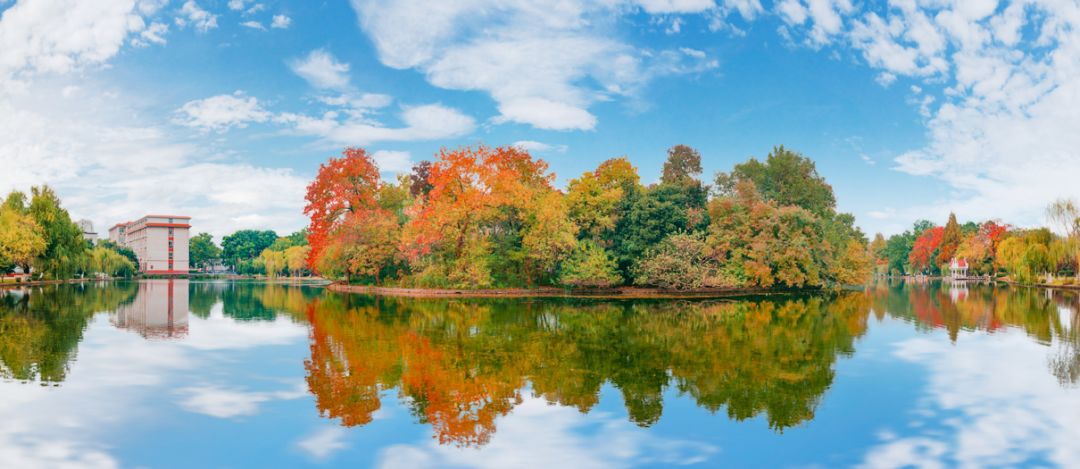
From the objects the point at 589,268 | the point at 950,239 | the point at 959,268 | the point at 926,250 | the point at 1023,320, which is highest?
the point at 950,239

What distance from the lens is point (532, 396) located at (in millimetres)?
8805

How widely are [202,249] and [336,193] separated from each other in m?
74.2

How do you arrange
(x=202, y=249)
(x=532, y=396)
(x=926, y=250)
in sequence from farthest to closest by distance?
(x=202, y=249) → (x=926, y=250) → (x=532, y=396)

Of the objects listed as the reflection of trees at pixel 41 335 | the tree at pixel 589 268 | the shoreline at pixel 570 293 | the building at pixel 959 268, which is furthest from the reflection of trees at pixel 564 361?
the building at pixel 959 268

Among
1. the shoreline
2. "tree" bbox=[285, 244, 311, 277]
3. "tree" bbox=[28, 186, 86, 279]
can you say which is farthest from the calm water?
"tree" bbox=[285, 244, 311, 277]

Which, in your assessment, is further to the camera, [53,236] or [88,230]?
[88,230]

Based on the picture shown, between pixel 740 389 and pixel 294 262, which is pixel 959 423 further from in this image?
pixel 294 262

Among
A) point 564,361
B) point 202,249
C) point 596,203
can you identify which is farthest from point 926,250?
point 202,249

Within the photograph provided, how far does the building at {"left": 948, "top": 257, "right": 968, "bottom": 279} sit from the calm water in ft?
220

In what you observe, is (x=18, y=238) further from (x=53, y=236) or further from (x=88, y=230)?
(x=88, y=230)

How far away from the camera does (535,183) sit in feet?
116

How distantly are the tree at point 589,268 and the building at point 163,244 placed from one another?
82680 mm

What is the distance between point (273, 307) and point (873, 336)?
70.2 feet

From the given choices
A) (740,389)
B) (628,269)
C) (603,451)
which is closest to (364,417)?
(603,451)
